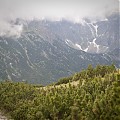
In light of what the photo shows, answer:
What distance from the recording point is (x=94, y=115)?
118 m

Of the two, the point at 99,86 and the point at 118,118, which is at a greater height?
the point at 99,86

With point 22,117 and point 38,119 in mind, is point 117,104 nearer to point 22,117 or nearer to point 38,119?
point 38,119

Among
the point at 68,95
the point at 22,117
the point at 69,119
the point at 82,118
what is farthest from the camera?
the point at 22,117

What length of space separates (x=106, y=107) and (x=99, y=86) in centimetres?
9099

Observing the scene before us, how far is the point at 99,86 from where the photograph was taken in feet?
655

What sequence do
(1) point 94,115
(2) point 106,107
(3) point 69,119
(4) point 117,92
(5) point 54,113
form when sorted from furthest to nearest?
(5) point 54,113 → (3) point 69,119 → (1) point 94,115 → (2) point 106,107 → (4) point 117,92

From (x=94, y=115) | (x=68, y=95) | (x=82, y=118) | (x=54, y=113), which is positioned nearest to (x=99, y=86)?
(x=68, y=95)

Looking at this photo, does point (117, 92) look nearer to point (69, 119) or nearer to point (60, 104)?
point (69, 119)

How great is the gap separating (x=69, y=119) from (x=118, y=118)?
61063mm

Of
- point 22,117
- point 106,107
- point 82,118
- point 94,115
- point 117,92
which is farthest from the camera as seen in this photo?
point 22,117

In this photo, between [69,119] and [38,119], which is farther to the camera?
[38,119]

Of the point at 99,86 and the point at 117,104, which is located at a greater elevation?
the point at 99,86

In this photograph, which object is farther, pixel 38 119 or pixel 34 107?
pixel 34 107

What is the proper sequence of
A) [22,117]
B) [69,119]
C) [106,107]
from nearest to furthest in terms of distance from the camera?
1. [106,107]
2. [69,119]
3. [22,117]
